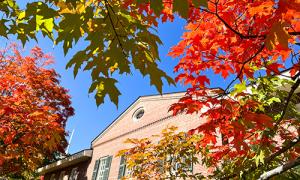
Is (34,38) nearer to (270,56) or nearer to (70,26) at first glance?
(70,26)

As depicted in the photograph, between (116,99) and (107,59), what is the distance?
39 centimetres

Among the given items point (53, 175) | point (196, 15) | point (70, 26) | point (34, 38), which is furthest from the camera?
point (53, 175)

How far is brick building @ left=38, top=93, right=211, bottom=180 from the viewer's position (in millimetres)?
16672

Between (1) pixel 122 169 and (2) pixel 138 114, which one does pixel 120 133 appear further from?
(1) pixel 122 169

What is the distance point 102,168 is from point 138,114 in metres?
4.32

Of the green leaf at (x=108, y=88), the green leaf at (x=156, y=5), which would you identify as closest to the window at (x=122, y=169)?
the green leaf at (x=108, y=88)

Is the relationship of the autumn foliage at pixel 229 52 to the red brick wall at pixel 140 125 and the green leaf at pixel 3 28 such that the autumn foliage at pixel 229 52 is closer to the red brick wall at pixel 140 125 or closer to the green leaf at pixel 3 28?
the green leaf at pixel 3 28

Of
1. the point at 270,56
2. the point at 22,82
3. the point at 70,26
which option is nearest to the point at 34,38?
the point at 70,26

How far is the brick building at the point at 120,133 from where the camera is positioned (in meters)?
16.7

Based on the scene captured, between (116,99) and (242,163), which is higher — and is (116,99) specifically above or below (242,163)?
below

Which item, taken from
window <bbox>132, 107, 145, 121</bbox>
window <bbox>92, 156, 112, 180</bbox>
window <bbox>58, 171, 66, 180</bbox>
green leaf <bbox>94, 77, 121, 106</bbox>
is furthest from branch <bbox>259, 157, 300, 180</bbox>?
window <bbox>58, 171, 66, 180</bbox>

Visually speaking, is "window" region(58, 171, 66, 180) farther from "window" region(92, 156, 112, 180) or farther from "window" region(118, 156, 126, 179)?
"window" region(118, 156, 126, 179)

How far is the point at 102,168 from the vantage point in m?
19.3

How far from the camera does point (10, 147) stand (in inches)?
514
